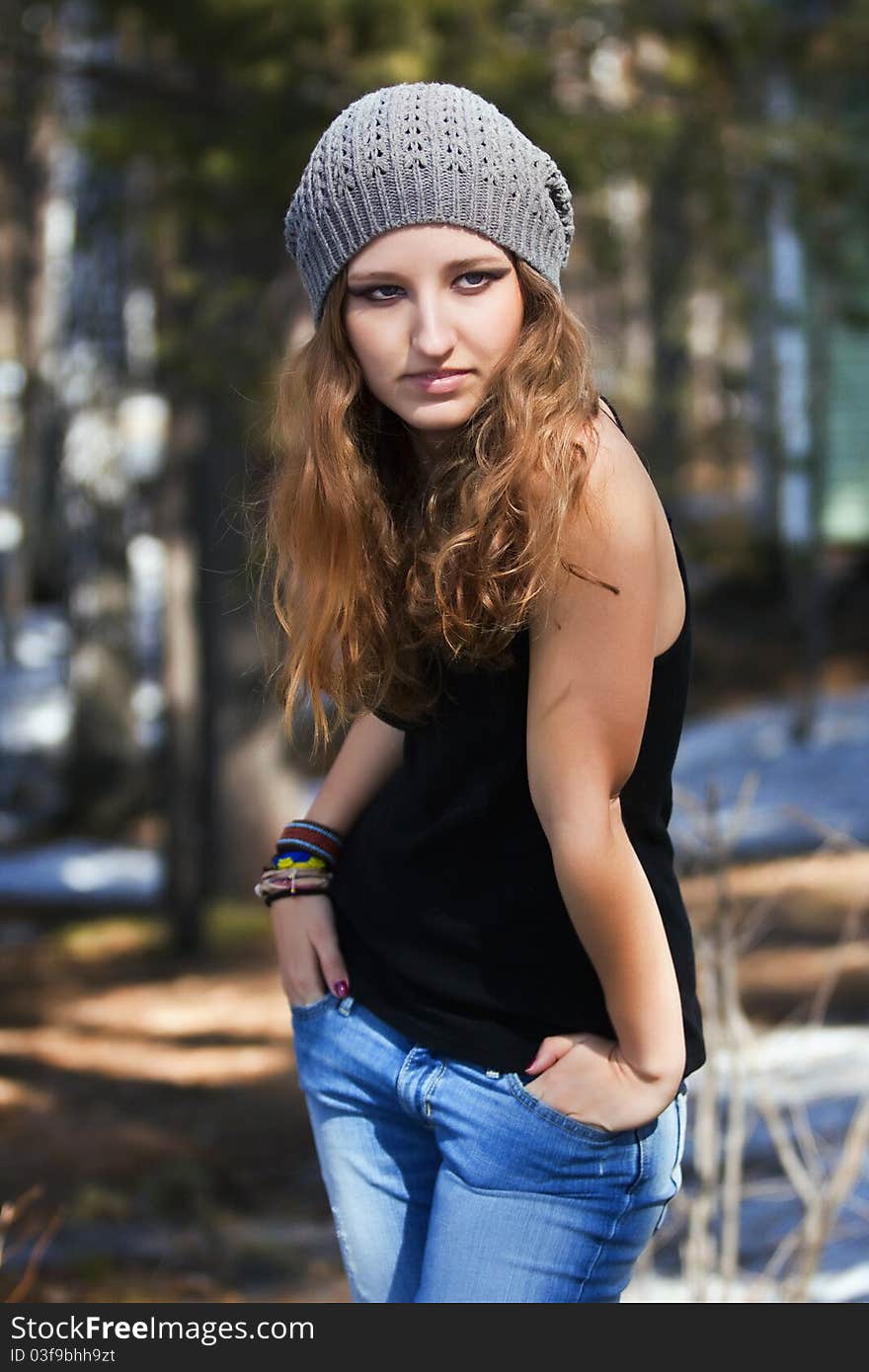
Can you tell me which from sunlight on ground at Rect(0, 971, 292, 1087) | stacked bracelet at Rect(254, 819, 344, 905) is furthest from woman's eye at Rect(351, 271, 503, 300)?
sunlight on ground at Rect(0, 971, 292, 1087)

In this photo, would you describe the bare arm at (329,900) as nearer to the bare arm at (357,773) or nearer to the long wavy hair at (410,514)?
the bare arm at (357,773)

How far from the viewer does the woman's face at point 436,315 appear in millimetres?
1607

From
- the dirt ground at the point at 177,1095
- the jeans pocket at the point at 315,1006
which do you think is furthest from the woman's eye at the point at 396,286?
the dirt ground at the point at 177,1095

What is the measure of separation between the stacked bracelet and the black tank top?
0.20 meters

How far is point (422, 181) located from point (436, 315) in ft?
0.44

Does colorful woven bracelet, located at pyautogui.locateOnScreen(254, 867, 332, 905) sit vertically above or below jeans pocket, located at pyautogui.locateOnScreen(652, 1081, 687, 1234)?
above

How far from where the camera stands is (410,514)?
5.66 ft

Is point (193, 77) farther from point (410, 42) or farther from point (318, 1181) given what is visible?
point (318, 1181)

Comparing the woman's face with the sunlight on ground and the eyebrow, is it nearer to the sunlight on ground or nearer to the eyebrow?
the eyebrow

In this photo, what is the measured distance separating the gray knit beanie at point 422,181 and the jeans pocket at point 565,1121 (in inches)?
31.4

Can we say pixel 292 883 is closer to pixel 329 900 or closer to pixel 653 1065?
pixel 329 900

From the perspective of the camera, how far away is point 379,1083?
1738 mm

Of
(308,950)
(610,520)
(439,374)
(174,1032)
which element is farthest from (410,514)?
(174,1032)

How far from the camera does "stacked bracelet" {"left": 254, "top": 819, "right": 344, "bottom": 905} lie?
1930 mm
